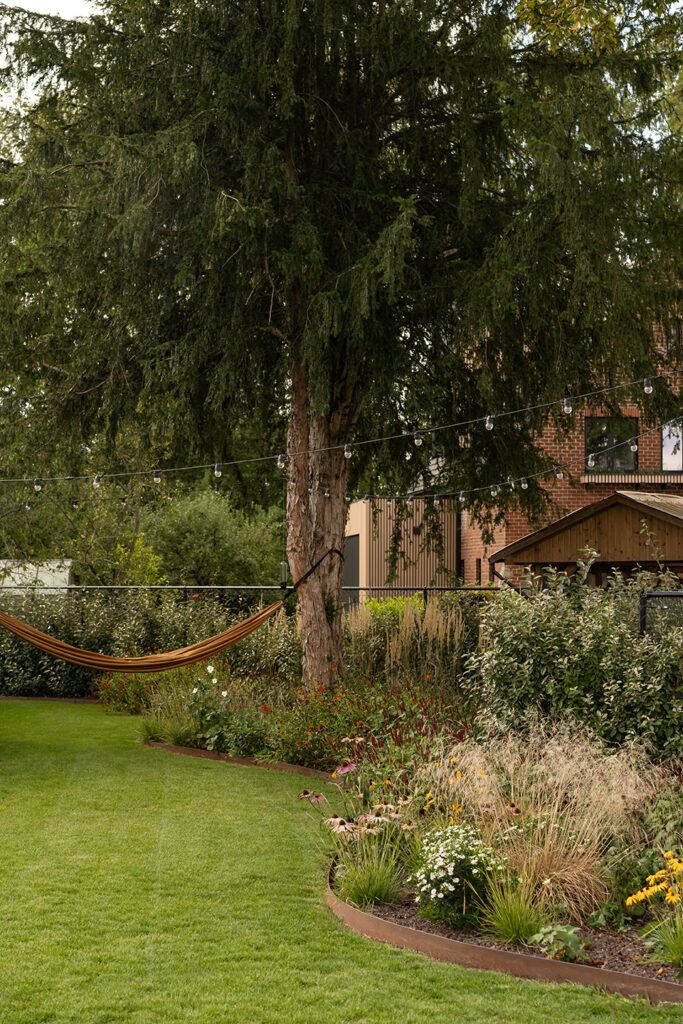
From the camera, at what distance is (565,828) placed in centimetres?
464

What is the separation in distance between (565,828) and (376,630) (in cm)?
658

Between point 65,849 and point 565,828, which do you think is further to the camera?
point 65,849

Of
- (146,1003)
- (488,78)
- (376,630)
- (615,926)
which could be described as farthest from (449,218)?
(146,1003)

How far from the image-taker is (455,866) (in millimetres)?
4430

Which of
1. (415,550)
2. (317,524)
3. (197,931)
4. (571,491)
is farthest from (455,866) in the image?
(415,550)

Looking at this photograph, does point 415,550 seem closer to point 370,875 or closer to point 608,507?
point 608,507

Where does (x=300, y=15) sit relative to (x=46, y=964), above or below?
above

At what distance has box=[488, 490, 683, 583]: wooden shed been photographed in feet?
39.8

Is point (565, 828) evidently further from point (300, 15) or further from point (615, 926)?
point (300, 15)

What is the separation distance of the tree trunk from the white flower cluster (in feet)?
18.4

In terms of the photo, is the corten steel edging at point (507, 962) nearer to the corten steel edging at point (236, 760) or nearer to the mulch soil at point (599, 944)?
the mulch soil at point (599, 944)

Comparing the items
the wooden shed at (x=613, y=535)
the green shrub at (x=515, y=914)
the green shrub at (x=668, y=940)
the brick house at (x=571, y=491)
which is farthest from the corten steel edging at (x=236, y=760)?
the wooden shed at (x=613, y=535)

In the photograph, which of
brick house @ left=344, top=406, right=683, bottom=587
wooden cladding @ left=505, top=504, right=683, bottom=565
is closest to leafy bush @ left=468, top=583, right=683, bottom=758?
brick house @ left=344, top=406, right=683, bottom=587

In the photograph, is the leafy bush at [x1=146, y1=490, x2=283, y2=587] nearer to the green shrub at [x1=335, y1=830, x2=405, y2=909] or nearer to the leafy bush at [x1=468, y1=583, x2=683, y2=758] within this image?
the leafy bush at [x1=468, y1=583, x2=683, y2=758]
